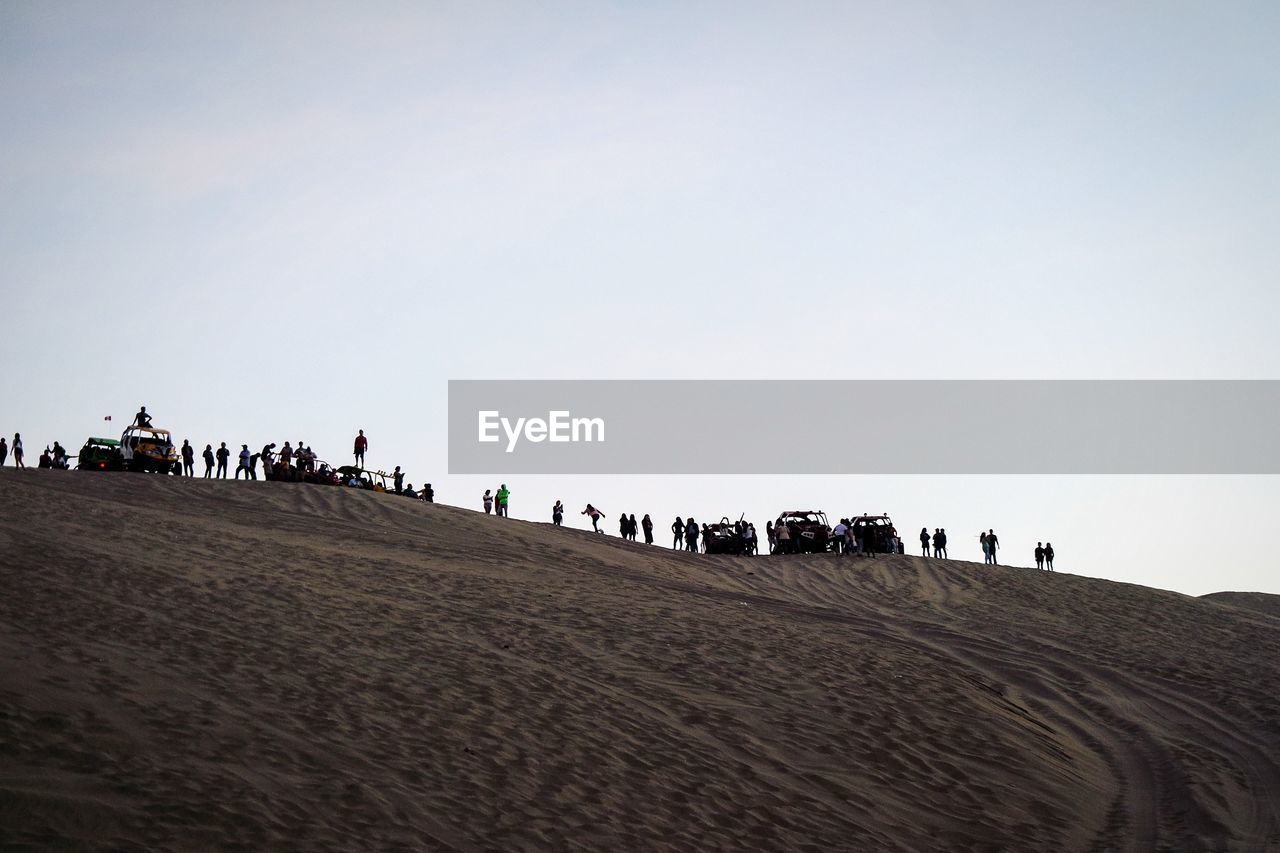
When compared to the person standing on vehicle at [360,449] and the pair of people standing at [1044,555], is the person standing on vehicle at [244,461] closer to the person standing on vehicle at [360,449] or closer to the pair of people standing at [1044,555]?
the person standing on vehicle at [360,449]

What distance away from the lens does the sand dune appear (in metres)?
7.82

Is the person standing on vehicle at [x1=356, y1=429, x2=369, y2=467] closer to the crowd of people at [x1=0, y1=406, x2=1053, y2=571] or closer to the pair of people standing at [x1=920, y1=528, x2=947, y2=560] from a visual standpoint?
the crowd of people at [x1=0, y1=406, x2=1053, y2=571]

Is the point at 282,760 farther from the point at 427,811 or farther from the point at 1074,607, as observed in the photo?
the point at 1074,607

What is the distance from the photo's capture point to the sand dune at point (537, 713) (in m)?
7.82

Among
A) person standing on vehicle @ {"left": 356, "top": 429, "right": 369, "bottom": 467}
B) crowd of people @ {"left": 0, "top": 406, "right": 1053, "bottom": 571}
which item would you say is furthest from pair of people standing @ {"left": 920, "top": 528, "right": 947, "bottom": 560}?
person standing on vehicle @ {"left": 356, "top": 429, "right": 369, "bottom": 467}

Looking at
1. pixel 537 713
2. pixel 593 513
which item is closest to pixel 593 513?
pixel 593 513

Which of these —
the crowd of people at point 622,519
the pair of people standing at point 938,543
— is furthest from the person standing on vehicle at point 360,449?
the pair of people standing at point 938,543

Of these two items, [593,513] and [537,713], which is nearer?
[537,713]

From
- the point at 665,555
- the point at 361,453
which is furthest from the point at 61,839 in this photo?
Result: the point at 361,453

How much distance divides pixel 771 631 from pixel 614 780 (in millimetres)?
7247

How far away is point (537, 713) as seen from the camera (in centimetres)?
1077

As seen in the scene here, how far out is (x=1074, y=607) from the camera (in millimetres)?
25156

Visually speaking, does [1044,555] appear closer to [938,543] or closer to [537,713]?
[938,543]

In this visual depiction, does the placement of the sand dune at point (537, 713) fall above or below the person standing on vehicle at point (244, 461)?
below
